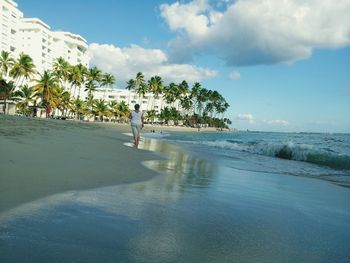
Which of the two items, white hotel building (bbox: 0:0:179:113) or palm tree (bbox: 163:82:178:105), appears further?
palm tree (bbox: 163:82:178:105)

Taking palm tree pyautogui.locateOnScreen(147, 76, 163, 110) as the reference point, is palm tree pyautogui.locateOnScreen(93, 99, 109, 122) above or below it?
below

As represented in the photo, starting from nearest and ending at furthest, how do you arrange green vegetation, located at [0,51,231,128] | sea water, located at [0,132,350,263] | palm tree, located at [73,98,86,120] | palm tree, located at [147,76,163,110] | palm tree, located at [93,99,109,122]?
sea water, located at [0,132,350,263] → green vegetation, located at [0,51,231,128] → palm tree, located at [73,98,86,120] → palm tree, located at [93,99,109,122] → palm tree, located at [147,76,163,110]

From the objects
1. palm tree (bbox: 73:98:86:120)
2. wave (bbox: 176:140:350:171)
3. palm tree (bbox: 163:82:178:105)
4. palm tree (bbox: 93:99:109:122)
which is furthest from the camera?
palm tree (bbox: 163:82:178:105)

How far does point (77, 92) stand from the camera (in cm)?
11388

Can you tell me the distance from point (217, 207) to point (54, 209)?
1.90m

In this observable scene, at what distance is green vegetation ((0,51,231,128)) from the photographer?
65.5m

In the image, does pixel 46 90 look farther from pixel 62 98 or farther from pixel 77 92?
pixel 77 92

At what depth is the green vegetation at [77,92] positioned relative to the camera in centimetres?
6550

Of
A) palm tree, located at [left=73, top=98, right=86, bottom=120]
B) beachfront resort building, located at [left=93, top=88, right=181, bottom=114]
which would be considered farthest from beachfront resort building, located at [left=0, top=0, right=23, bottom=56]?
beachfront resort building, located at [left=93, top=88, right=181, bottom=114]

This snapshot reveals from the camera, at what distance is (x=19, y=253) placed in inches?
89.0

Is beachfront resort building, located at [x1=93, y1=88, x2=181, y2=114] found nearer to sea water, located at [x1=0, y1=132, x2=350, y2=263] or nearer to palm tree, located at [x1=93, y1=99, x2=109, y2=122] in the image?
palm tree, located at [x1=93, y1=99, x2=109, y2=122]

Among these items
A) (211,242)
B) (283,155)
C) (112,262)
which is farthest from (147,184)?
(283,155)

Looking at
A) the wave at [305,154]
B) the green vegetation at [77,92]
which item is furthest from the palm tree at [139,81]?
the wave at [305,154]

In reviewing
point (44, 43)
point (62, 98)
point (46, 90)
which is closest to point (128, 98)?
point (44, 43)
